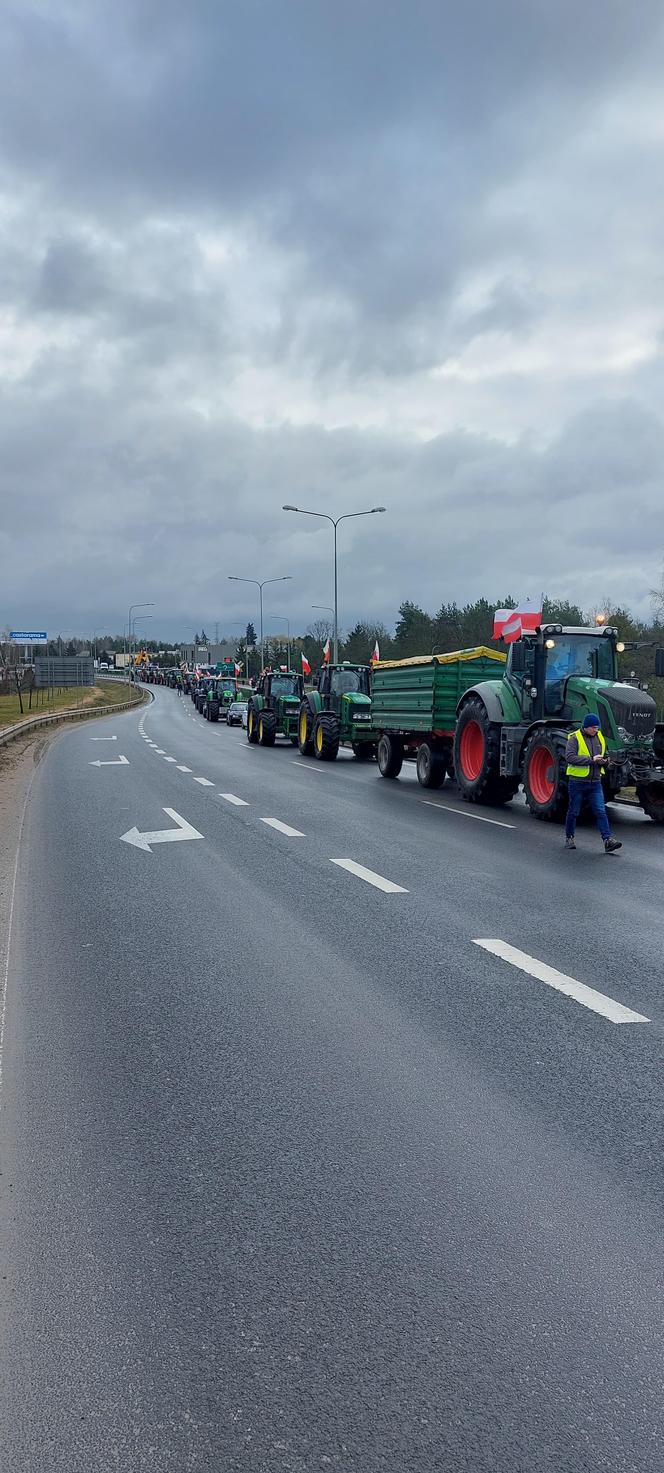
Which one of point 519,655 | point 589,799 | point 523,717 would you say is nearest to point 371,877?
point 589,799

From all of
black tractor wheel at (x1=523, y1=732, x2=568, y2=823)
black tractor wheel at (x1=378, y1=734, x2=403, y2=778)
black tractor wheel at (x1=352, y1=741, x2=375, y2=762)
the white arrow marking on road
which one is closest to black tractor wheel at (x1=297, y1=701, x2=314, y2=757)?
black tractor wheel at (x1=352, y1=741, x2=375, y2=762)

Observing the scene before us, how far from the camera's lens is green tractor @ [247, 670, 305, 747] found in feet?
116

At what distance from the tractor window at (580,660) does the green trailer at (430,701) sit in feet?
10.3

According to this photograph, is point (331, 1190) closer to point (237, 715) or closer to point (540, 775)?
point (540, 775)

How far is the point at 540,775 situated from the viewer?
16156 millimetres

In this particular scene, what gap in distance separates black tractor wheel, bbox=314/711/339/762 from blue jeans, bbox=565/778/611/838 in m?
14.9

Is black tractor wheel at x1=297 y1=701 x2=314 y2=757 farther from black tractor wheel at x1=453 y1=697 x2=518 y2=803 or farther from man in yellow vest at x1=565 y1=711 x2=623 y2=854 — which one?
man in yellow vest at x1=565 y1=711 x2=623 y2=854

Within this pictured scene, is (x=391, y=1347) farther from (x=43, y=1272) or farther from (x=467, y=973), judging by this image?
(x=467, y=973)

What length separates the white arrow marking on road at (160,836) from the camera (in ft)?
44.4

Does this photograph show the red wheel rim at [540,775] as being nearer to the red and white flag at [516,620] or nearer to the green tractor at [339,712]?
the red and white flag at [516,620]

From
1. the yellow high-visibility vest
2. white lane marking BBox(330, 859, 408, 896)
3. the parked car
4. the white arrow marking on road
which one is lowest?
the parked car

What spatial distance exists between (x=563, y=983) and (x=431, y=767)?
14.0 metres

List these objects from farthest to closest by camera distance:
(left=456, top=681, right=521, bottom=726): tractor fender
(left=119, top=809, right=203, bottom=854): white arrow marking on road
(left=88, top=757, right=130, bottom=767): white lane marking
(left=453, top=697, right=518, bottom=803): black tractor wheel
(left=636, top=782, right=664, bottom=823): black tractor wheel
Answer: (left=88, top=757, right=130, bottom=767): white lane marking
(left=453, top=697, right=518, bottom=803): black tractor wheel
(left=456, top=681, right=521, bottom=726): tractor fender
(left=636, top=782, right=664, bottom=823): black tractor wheel
(left=119, top=809, right=203, bottom=854): white arrow marking on road

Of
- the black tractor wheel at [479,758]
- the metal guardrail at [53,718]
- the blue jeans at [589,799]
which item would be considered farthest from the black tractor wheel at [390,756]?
the metal guardrail at [53,718]
